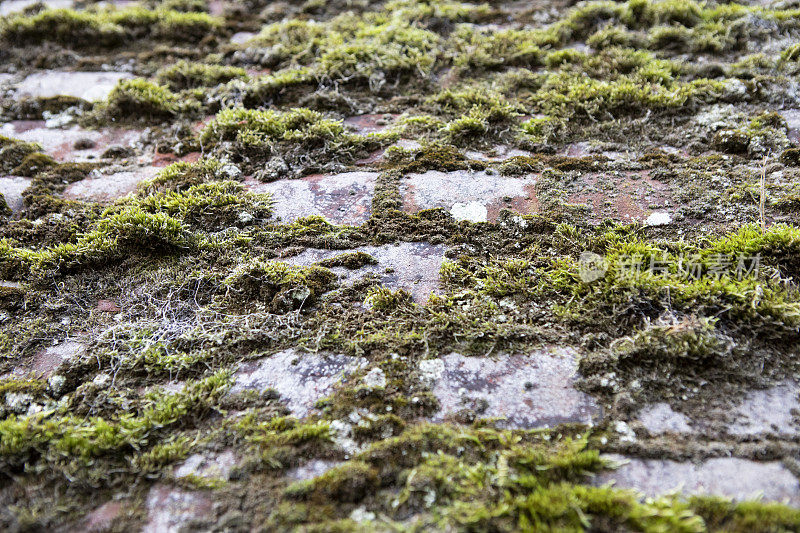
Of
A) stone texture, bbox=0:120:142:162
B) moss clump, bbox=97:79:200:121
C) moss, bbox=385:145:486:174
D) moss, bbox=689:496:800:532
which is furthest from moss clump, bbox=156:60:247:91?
moss, bbox=689:496:800:532

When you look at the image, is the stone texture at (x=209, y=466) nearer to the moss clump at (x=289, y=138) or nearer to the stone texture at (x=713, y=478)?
the stone texture at (x=713, y=478)

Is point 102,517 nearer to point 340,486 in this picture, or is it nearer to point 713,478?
point 340,486

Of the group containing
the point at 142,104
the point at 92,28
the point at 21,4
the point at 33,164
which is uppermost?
the point at 21,4

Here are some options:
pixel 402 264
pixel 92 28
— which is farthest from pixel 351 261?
pixel 92 28

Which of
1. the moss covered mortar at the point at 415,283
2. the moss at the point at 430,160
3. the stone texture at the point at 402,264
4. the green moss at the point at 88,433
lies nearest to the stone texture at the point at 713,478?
the moss covered mortar at the point at 415,283

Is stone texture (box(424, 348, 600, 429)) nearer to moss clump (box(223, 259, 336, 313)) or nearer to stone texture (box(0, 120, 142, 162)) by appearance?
moss clump (box(223, 259, 336, 313))

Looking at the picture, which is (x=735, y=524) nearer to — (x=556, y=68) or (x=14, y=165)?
(x=556, y=68)

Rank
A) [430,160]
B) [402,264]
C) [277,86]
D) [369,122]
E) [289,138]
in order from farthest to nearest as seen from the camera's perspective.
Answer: [277,86] < [369,122] < [289,138] < [430,160] < [402,264]
